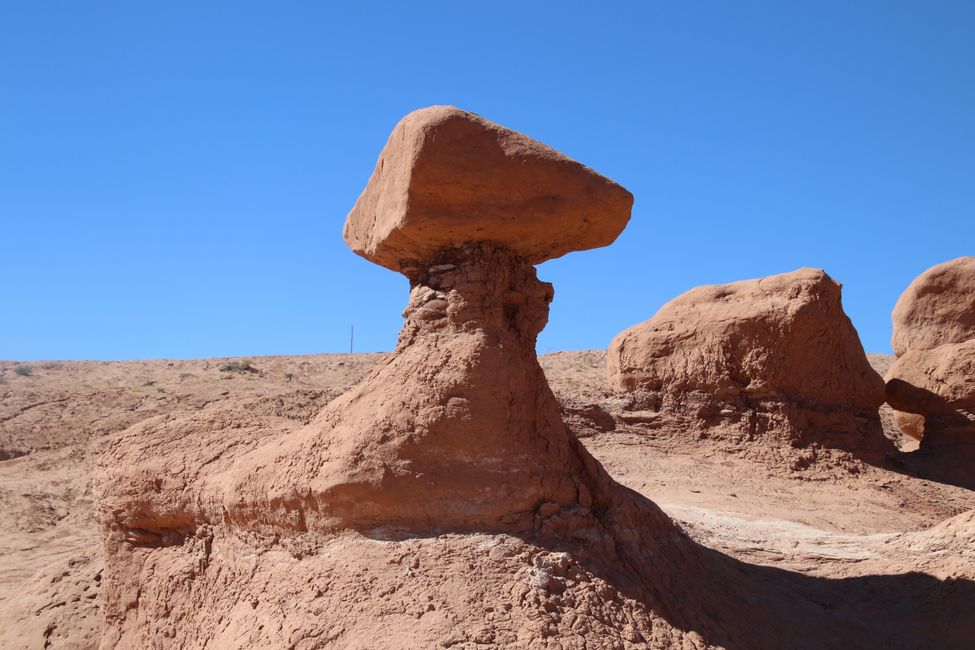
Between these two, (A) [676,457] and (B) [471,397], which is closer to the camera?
(B) [471,397]

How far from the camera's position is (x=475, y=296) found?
16.4ft

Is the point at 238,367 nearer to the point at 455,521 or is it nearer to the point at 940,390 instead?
the point at 940,390

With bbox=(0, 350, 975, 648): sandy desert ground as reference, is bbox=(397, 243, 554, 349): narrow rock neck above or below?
above

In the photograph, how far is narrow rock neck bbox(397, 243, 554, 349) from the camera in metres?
5.00

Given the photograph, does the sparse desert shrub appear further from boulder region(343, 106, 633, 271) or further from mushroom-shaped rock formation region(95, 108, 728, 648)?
boulder region(343, 106, 633, 271)

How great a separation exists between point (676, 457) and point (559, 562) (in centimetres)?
638

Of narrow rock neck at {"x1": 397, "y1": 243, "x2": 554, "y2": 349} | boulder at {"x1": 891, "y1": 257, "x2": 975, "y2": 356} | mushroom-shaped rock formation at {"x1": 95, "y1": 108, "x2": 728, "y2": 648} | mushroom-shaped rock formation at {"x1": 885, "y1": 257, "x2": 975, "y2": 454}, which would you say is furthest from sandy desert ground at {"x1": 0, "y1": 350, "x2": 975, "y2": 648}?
boulder at {"x1": 891, "y1": 257, "x2": 975, "y2": 356}

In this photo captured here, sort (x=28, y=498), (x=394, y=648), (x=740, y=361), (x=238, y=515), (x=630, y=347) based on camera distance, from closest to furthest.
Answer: (x=394, y=648) < (x=238, y=515) < (x=740, y=361) < (x=630, y=347) < (x=28, y=498)

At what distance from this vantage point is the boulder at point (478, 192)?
4773mm

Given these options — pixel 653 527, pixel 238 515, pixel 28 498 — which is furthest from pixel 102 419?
pixel 653 527

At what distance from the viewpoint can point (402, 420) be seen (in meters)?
4.65

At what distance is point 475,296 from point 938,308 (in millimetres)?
9157

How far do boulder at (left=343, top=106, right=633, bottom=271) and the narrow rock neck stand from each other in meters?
0.08

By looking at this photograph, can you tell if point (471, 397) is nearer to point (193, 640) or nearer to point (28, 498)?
point (193, 640)
